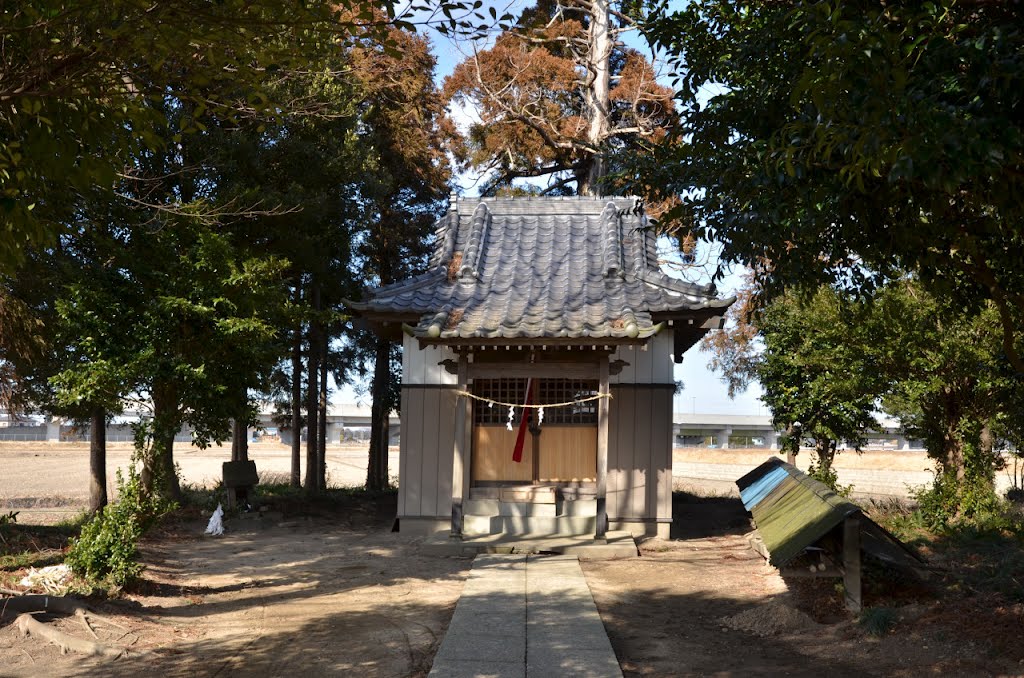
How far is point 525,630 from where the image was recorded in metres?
7.87

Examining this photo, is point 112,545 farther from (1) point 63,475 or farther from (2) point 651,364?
(1) point 63,475

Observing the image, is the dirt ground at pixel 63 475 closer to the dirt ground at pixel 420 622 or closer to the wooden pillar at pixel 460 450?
the dirt ground at pixel 420 622

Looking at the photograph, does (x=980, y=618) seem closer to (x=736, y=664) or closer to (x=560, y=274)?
(x=736, y=664)

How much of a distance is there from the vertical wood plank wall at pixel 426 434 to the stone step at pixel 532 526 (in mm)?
924

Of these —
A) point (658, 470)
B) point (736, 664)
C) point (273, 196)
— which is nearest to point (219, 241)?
point (273, 196)

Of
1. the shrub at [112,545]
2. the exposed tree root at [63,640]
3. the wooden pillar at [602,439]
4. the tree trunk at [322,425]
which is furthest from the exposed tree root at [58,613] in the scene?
the tree trunk at [322,425]

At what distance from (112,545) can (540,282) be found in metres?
8.46

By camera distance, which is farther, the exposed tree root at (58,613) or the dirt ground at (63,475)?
the dirt ground at (63,475)

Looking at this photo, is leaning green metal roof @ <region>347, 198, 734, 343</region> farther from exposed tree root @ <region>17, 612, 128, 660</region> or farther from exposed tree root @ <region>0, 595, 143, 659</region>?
exposed tree root @ <region>17, 612, 128, 660</region>

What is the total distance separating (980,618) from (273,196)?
12993mm

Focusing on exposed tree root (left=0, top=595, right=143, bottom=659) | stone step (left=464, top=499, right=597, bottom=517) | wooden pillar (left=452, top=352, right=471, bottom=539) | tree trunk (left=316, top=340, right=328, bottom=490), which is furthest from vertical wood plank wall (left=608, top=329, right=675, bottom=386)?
tree trunk (left=316, top=340, right=328, bottom=490)

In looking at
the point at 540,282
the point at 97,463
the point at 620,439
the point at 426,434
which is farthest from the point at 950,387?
the point at 97,463

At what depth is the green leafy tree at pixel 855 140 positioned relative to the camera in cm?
457

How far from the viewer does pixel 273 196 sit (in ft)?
51.1
